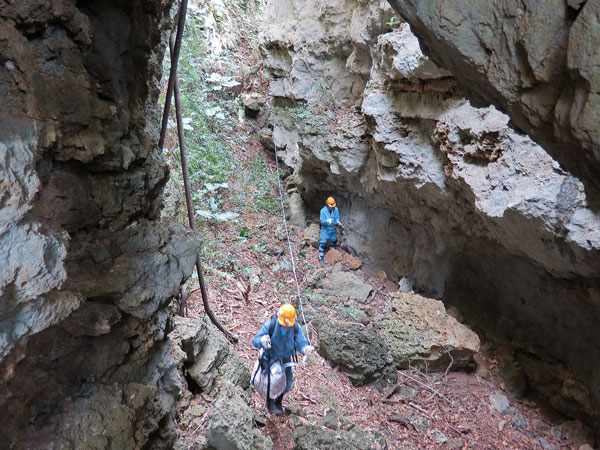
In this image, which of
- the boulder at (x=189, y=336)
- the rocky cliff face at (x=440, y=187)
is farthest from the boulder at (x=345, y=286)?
the boulder at (x=189, y=336)

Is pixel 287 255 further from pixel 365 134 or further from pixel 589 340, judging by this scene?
pixel 589 340

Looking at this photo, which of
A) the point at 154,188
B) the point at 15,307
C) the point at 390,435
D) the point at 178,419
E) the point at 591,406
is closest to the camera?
the point at 15,307

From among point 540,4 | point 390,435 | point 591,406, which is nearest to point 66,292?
point 540,4

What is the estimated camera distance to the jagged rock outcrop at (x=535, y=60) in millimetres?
1483

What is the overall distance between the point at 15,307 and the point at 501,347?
22.3ft

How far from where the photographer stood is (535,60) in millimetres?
1650

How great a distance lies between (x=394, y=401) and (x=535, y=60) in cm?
484

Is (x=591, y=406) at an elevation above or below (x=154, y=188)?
below

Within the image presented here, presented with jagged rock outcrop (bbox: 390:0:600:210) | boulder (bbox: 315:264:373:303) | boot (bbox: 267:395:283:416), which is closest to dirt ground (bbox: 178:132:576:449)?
boot (bbox: 267:395:283:416)

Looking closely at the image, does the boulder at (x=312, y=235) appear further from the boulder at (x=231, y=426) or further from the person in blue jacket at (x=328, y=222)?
the boulder at (x=231, y=426)

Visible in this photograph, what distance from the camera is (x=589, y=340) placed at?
4965 mm

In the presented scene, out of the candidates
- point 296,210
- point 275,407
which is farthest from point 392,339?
point 296,210

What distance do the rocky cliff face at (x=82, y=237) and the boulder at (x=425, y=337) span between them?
419 cm

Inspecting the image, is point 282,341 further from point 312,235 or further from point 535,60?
point 312,235
